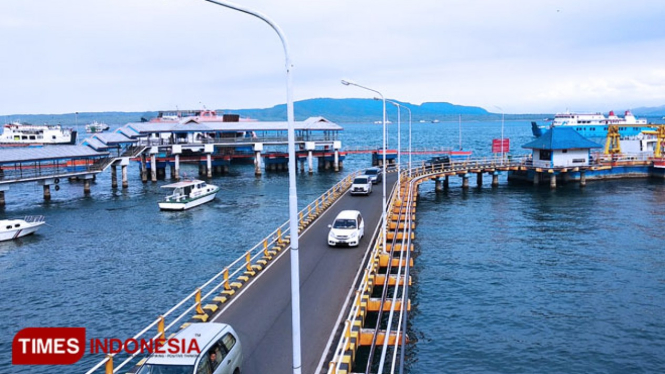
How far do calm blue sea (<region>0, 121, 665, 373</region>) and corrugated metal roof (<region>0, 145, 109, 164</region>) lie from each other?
5.99m

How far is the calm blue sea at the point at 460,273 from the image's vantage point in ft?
80.9

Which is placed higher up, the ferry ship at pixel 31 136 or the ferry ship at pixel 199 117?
the ferry ship at pixel 199 117

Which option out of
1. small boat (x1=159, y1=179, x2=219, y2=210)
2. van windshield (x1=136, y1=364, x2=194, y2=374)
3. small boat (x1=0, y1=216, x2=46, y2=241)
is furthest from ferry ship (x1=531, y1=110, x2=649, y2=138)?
van windshield (x1=136, y1=364, x2=194, y2=374)

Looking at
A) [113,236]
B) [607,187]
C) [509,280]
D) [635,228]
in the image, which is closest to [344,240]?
[509,280]

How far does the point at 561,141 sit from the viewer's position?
240ft

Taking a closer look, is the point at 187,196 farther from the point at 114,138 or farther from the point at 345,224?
the point at 114,138

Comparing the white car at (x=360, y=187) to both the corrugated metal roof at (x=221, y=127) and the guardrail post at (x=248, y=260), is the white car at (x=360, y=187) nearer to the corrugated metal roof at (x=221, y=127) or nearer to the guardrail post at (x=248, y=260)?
the guardrail post at (x=248, y=260)

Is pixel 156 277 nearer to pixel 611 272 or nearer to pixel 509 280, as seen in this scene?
pixel 509 280

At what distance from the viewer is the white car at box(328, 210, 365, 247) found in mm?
32656

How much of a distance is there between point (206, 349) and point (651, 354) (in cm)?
2014

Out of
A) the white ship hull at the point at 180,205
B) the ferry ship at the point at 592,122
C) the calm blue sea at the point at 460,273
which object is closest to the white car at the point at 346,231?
the calm blue sea at the point at 460,273

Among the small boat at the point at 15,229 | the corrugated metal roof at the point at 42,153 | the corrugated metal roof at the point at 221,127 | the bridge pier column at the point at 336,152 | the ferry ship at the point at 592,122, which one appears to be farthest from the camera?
the ferry ship at the point at 592,122

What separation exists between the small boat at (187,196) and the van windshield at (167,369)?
45616 millimetres

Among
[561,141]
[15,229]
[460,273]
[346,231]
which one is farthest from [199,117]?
[460,273]
